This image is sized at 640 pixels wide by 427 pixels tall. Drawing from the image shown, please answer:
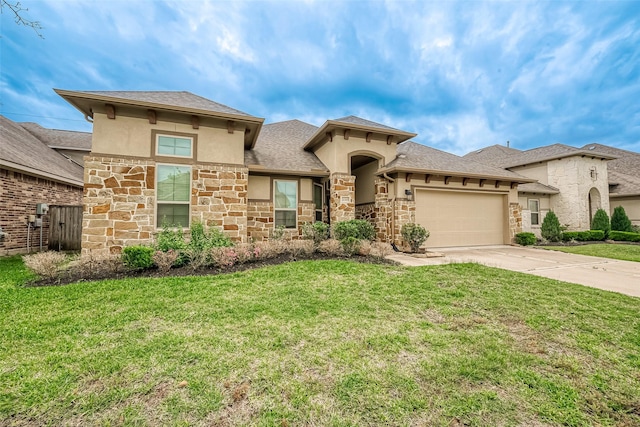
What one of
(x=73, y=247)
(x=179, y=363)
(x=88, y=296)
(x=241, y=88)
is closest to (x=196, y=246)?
(x=88, y=296)

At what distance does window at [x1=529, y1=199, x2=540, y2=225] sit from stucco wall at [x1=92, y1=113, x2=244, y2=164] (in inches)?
607

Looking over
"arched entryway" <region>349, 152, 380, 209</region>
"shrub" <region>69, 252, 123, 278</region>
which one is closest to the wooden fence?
"shrub" <region>69, 252, 123, 278</region>

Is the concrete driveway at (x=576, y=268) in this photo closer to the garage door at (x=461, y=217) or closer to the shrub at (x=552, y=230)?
the garage door at (x=461, y=217)

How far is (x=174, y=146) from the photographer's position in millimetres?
7414

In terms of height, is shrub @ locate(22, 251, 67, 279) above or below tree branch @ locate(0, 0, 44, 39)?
below

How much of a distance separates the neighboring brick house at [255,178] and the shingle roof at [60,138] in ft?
37.0

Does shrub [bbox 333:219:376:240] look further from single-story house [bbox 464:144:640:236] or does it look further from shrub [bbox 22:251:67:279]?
single-story house [bbox 464:144:640:236]

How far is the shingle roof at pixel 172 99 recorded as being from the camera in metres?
6.87

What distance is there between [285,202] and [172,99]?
4.62 m

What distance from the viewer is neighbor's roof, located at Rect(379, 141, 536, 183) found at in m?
9.34

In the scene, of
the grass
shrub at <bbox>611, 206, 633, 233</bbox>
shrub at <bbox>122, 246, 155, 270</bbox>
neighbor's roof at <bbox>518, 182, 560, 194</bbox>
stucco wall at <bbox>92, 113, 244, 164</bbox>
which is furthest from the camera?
shrub at <bbox>611, 206, 633, 233</bbox>

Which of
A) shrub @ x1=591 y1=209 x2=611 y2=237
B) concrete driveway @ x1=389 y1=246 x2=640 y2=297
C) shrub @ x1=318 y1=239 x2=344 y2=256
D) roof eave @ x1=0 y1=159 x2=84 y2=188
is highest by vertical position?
roof eave @ x1=0 y1=159 x2=84 y2=188

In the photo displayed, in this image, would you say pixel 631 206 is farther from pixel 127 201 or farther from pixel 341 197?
pixel 127 201

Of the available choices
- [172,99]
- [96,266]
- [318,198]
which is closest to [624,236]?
[318,198]
